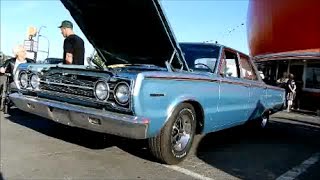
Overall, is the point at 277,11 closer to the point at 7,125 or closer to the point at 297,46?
the point at 297,46

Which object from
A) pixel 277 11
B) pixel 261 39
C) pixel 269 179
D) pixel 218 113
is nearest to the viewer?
pixel 269 179

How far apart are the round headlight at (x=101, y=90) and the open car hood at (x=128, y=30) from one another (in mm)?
1266

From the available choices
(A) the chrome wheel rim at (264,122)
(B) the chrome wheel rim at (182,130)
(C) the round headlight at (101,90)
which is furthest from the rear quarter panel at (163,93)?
(A) the chrome wheel rim at (264,122)

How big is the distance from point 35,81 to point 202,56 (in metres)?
2.63

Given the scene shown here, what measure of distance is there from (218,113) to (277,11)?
719 inches

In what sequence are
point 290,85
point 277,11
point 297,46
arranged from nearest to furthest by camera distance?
point 290,85, point 297,46, point 277,11

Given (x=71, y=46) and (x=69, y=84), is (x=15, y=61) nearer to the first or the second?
(x=71, y=46)

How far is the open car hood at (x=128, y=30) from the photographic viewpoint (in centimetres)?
611

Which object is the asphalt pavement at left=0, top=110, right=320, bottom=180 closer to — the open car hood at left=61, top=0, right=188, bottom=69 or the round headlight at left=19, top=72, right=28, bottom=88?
the round headlight at left=19, top=72, right=28, bottom=88

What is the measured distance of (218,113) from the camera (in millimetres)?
6703

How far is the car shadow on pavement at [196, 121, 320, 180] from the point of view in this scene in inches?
236

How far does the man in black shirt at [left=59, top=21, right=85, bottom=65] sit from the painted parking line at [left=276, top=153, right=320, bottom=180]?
370 cm

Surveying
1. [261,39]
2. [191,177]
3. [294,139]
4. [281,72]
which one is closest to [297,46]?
[281,72]

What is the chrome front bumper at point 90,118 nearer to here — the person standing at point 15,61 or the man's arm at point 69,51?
the man's arm at point 69,51
